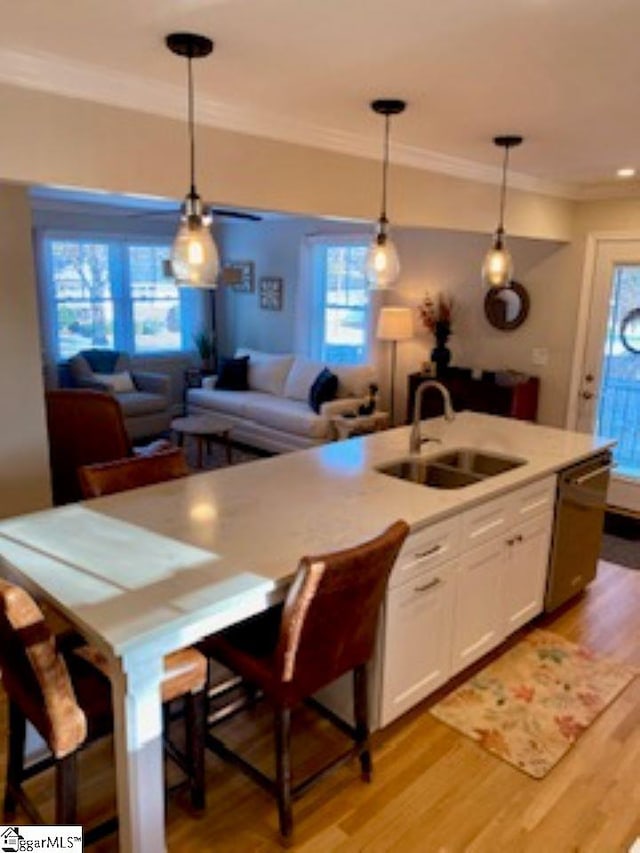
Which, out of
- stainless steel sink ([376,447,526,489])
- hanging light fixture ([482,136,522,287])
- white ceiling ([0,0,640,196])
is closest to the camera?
white ceiling ([0,0,640,196])

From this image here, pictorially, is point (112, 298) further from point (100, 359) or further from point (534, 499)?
point (534, 499)

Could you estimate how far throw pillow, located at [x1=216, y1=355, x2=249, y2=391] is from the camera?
24.1 feet

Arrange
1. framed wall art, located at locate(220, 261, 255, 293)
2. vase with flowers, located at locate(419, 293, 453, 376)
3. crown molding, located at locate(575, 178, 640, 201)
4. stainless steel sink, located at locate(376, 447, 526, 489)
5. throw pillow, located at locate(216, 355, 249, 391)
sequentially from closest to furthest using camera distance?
stainless steel sink, located at locate(376, 447, 526, 489) < crown molding, located at locate(575, 178, 640, 201) < vase with flowers, located at locate(419, 293, 453, 376) < throw pillow, located at locate(216, 355, 249, 391) < framed wall art, located at locate(220, 261, 255, 293)

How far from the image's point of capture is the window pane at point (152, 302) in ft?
26.1

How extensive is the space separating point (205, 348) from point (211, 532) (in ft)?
21.1

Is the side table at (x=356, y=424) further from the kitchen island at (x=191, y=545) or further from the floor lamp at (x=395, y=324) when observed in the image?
the kitchen island at (x=191, y=545)

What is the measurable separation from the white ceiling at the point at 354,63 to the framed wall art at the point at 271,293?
4.84 m

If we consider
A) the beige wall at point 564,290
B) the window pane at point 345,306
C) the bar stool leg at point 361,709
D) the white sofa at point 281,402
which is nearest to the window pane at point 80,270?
the white sofa at point 281,402

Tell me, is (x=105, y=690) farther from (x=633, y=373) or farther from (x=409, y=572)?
(x=633, y=373)

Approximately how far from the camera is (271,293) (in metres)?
7.97

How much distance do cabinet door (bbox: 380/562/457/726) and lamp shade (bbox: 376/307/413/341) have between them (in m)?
3.76

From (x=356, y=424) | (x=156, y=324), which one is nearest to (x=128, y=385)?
(x=156, y=324)

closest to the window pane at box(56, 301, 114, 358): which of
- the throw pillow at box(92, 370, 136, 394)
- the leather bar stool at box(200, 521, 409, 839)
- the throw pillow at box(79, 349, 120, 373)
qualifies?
the throw pillow at box(79, 349, 120, 373)

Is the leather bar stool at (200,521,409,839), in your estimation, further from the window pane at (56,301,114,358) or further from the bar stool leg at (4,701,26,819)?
the window pane at (56,301,114,358)
